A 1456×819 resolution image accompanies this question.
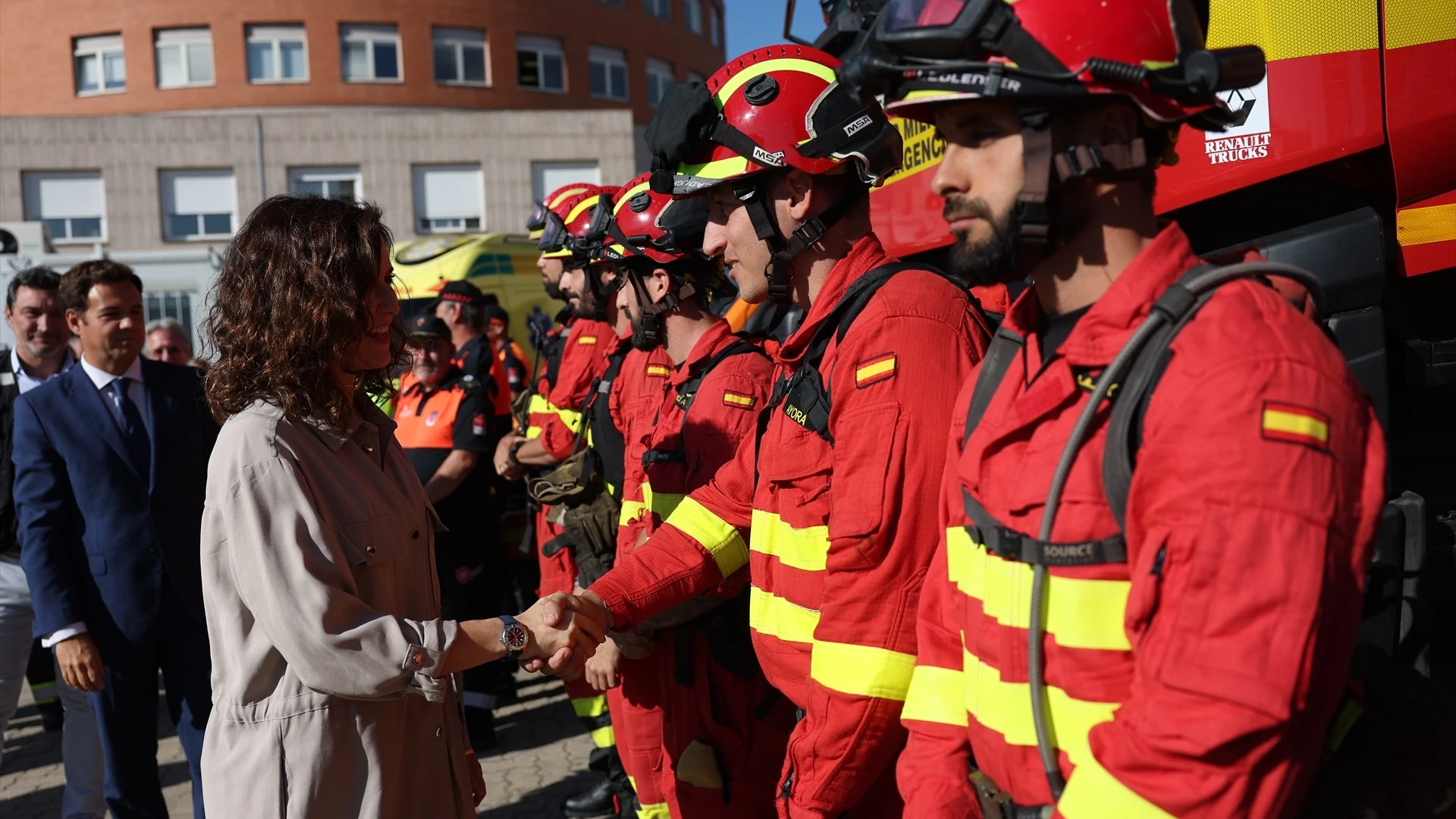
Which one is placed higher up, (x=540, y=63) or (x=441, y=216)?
(x=540, y=63)

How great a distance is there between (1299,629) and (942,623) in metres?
0.76

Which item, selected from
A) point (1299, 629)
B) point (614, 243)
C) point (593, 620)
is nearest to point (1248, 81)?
point (1299, 629)

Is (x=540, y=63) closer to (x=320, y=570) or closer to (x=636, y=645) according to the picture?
(x=636, y=645)

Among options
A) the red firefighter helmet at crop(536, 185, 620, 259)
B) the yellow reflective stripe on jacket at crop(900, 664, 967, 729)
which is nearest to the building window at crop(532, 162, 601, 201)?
the red firefighter helmet at crop(536, 185, 620, 259)

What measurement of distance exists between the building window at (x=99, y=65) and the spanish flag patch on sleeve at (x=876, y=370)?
42.0 meters

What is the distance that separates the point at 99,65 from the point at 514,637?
42513 millimetres

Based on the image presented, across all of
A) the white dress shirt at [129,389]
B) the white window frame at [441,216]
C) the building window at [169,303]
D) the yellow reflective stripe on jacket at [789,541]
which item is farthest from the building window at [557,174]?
the yellow reflective stripe on jacket at [789,541]

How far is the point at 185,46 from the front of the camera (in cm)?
3741

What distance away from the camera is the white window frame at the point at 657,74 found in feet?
143

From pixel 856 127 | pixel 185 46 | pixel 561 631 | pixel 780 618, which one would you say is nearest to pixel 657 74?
pixel 185 46

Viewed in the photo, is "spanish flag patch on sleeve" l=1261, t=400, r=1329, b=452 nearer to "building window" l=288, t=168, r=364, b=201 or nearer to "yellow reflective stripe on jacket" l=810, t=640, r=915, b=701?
"yellow reflective stripe on jacket" l=810, t=640, r=915, b=701

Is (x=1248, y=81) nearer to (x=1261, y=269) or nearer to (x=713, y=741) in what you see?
(x=1261, y=269)

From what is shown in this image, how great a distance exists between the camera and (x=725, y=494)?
3434 mm

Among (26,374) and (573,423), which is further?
(573,423)
